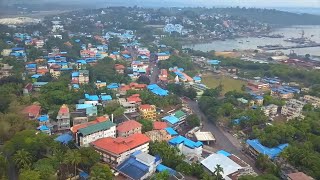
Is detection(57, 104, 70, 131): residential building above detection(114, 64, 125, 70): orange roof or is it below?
above

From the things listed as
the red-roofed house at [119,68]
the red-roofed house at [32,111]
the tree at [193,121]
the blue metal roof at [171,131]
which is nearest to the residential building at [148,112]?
the tree at [193,121]

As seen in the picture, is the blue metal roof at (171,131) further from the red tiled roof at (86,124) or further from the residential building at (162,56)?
the residential building at (162,56)

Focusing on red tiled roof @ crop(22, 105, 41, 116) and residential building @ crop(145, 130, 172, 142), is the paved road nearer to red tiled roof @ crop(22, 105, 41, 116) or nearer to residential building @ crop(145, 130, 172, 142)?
residential building @ crop(145, 130, 172, 142)

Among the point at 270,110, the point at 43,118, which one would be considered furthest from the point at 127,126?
the point at 270,110

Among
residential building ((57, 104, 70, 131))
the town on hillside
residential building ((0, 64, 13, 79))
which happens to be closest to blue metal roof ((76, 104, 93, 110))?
the town on hillside

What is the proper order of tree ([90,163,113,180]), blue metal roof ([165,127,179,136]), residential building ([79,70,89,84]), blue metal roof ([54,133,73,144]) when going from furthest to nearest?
residential building ([79,70,89,84]) → blue metal roof ([165,127,179,136]) → blue metal roof ([54,133,73,144]) → tree ([90,163,113,180])

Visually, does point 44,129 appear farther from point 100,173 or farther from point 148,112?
point 100,173
